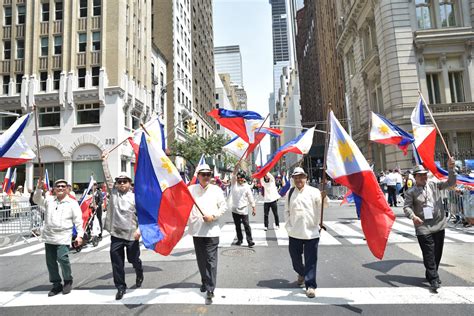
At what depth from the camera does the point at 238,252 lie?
26.9ft

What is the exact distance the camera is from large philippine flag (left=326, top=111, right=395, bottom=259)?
16.6 feet

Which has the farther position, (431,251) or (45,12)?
(45,12)

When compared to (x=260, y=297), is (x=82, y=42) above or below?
above

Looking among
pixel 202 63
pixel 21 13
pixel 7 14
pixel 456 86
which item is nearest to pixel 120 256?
pixel 456 86

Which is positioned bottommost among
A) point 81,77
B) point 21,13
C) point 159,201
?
point 159,201

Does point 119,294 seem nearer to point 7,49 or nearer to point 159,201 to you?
point 159,201

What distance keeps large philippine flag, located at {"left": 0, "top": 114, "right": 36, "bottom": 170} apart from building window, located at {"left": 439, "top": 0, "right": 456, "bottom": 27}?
91.7 ft

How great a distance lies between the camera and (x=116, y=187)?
559 cm

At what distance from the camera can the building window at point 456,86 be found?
82.0 feet

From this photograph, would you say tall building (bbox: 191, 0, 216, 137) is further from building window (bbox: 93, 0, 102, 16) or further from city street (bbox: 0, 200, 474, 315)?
city street (bbox: 0, 200, 474, 315)

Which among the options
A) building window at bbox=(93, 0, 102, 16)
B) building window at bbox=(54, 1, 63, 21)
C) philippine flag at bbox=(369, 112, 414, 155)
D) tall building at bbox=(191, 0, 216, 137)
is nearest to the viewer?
philippine flag at bbox=(369, 112, 414, 155)

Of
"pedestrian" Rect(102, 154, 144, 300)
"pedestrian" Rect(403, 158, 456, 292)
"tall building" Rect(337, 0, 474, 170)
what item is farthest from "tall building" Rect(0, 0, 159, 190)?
"pedestrian" Rect(403, 158, 456, 292)

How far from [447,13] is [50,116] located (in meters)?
31.9

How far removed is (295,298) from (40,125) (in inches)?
1170
